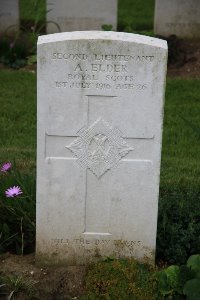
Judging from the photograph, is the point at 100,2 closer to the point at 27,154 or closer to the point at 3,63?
the point at 3,63

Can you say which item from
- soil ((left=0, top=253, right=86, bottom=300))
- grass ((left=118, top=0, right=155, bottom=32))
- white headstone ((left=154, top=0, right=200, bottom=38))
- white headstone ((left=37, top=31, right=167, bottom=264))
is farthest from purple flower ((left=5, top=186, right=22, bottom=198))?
grass ((left=118, top=0, right=155, bottom=32))

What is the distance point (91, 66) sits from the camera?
142 inches

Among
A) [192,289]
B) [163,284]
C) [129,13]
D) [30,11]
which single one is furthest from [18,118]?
[129,13]

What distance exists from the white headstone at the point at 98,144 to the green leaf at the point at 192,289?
20.9 inches

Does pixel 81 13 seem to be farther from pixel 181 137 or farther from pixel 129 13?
pixel 181 137

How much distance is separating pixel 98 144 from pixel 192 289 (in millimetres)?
909

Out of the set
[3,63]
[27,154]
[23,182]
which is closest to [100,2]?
[3,63]

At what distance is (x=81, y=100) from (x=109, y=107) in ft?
0.50

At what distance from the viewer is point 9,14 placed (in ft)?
31.5

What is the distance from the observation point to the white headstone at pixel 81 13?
9508 mm

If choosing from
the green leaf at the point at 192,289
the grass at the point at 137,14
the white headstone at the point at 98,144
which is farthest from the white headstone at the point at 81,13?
the green leaf at the point at 192,289

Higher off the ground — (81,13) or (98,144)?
(81,13)

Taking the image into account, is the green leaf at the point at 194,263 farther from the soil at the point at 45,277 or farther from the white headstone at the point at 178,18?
the white headstone at the point at 178,18

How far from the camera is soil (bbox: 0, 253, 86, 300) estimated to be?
3668mm
